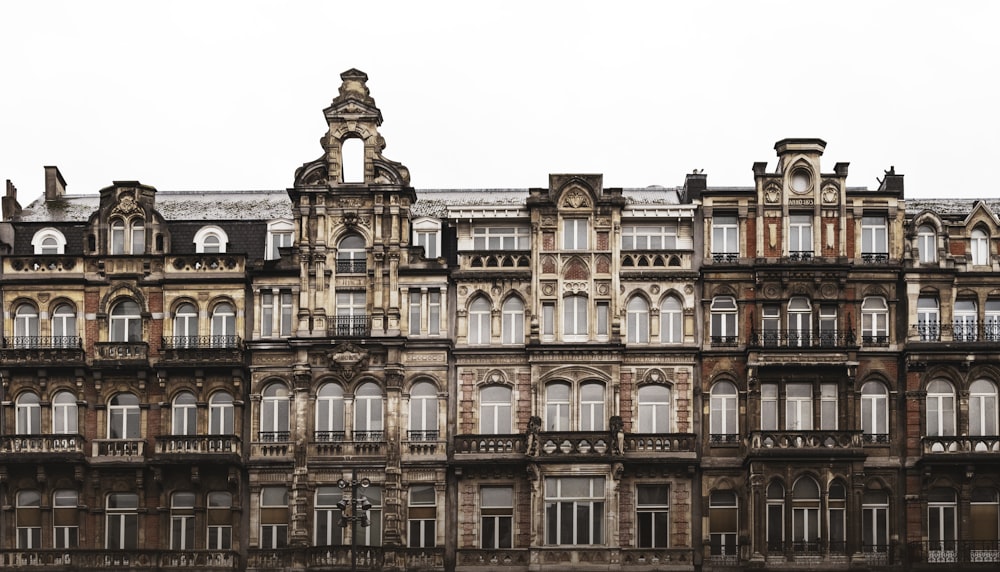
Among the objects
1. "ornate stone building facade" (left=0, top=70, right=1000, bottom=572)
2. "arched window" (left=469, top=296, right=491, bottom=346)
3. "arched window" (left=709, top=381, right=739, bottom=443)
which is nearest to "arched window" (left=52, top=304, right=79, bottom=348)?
"ornate stone building facade" (left=0, top=70, right=1000, bottom=572)

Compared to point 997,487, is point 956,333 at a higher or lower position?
higher

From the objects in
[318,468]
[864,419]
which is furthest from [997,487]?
[318,468]

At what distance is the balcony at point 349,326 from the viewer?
259ft

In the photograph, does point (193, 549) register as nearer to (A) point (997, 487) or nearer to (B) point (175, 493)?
(B) point (175, 493)

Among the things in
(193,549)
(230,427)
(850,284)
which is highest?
(850,284)

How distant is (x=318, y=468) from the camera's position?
7781cm

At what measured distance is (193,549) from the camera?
3046 inches

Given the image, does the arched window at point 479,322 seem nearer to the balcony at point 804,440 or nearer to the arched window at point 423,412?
the arched window at point 423,412

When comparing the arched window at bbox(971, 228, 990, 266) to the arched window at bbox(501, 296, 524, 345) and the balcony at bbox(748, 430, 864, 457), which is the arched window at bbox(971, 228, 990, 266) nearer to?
the balcony at bbox(748, 430, 864, 457)

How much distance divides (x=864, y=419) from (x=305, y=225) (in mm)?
25037

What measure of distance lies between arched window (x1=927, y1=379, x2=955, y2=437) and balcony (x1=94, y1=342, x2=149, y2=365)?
3299 cm

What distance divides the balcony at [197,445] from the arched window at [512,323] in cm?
1214

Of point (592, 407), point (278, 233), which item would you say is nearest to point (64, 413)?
point (278, 233)

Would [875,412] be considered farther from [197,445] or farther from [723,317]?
[197,445]
